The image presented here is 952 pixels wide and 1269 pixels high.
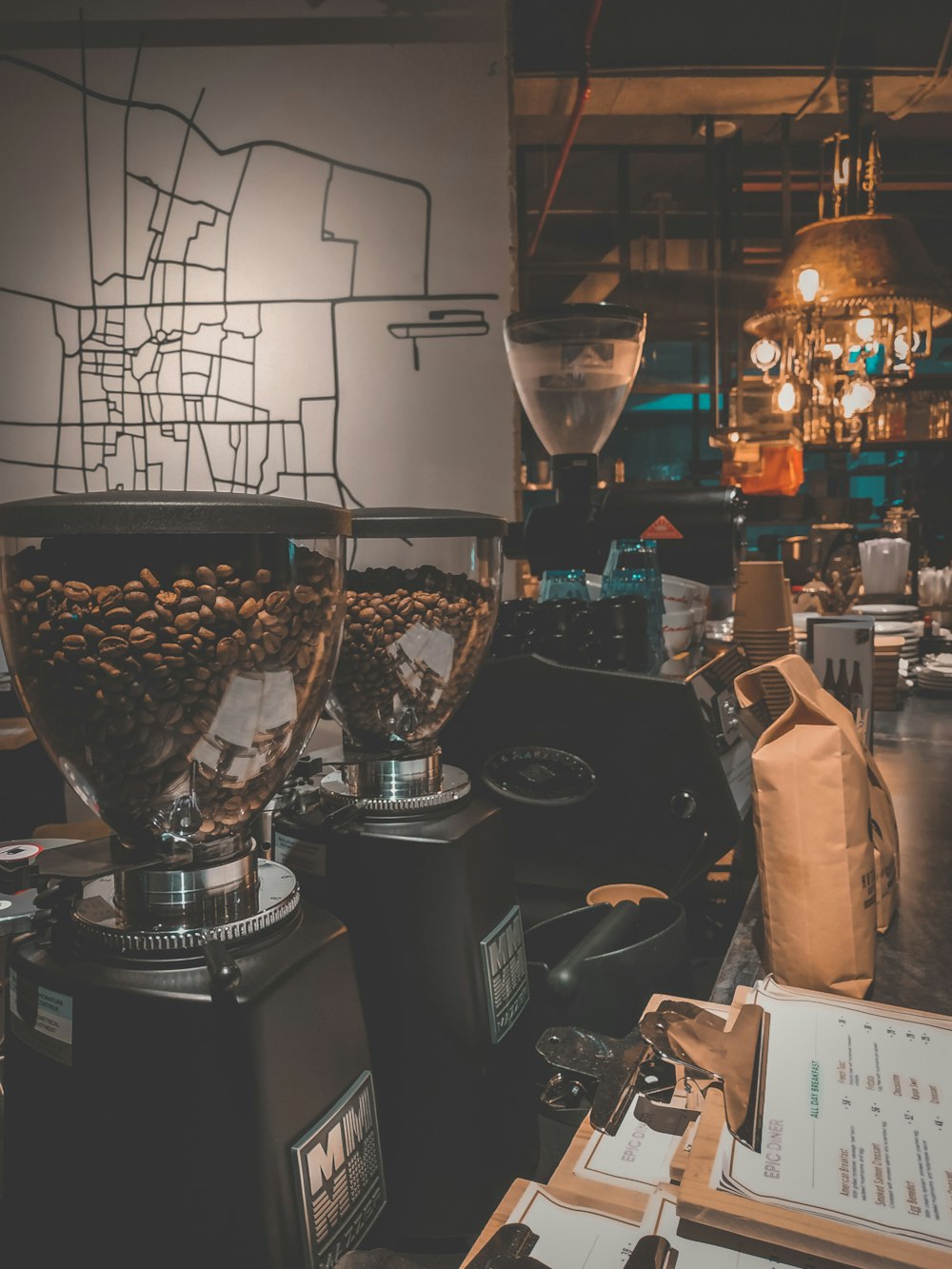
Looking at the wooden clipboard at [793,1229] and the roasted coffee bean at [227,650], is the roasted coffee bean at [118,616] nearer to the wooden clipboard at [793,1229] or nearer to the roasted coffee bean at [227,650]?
the roasted coffee bean at [227,650]

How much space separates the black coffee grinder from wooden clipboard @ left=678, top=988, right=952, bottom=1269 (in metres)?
0.17

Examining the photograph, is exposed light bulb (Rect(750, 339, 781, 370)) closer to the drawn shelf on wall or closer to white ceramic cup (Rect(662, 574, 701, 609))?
the drawn shelf on wall

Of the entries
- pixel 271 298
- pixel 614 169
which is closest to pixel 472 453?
pixel 271 298

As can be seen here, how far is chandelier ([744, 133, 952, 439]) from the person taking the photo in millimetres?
3445

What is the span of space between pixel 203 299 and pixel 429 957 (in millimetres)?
2500

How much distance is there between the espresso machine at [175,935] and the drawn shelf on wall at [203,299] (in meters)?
2.26

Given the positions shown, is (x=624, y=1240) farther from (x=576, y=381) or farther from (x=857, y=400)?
(x=857, y=400)

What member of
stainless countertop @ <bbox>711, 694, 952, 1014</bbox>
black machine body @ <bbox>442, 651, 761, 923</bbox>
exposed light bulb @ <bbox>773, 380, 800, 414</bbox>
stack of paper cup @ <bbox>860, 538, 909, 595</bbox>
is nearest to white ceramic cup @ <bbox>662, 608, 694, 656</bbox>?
black machine body @ <bbox>442, 651, 761, 923</bbox>

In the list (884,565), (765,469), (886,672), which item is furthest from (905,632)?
(765,469)

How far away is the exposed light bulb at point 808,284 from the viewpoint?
11.7ft

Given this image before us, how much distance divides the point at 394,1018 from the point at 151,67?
2.84 metres

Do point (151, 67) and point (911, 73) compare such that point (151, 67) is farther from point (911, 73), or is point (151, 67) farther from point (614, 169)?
point (614, 169)

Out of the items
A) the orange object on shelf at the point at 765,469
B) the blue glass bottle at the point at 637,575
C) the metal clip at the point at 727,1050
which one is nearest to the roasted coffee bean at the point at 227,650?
the metal clip at the point at 727,1050

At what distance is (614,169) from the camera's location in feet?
17.5
